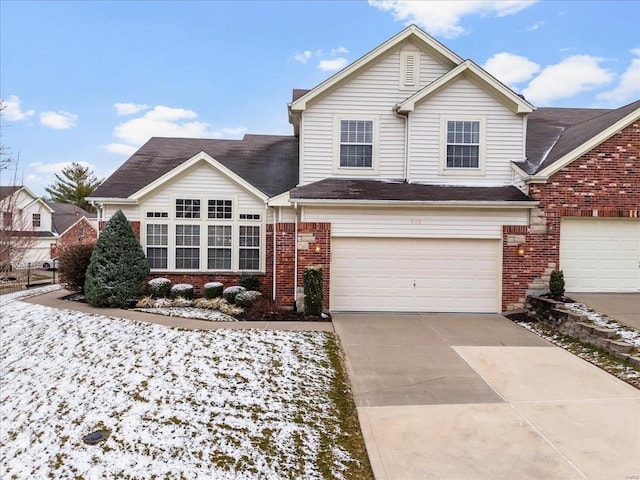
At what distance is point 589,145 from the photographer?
1048 centimetres

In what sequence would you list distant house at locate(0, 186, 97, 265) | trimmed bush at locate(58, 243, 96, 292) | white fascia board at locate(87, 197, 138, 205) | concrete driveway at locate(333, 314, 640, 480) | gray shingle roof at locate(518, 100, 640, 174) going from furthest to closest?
distant house at locate(0, 186, 97, 265), trimmed bush at locate(58, 243, 96, 292), white fascia board at locate(87, 197, 138, 205), gray shingle roof at locate(518, 100, 640, 174), concrete driveway at locate(333, 314, 640, 480)

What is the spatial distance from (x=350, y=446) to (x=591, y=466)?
8.36 feet

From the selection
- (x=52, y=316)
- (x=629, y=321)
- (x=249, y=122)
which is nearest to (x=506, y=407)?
(x=629, y=321)

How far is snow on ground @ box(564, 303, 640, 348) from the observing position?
7.27 metres

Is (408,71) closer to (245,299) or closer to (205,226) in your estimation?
(205,226)

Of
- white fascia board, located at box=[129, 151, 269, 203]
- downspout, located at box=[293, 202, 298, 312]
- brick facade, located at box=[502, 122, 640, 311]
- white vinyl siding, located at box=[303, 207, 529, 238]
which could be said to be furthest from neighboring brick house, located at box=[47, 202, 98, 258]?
brick facade, located at box=[502, 122, 640, 311]

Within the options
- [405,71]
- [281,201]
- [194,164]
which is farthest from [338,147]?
[194,164]

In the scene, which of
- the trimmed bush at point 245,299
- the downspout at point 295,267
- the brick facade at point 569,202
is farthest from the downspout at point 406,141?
the trimmed bush at point 245,299

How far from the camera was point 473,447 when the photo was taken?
4430 mm

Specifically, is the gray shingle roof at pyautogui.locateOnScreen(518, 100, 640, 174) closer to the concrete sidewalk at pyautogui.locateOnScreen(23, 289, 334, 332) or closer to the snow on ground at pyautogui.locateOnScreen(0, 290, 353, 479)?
the concrete sidewalk at pyautogui.locateOnScreen(23, 289, 334, 332)

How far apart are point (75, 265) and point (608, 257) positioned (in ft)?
52.2

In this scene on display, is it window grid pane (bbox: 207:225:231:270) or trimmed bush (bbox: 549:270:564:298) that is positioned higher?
window grid pane (bbox: 207:225:231:270)

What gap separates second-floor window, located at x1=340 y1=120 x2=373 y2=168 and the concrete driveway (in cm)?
554

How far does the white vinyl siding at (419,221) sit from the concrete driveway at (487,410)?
3.17 m
